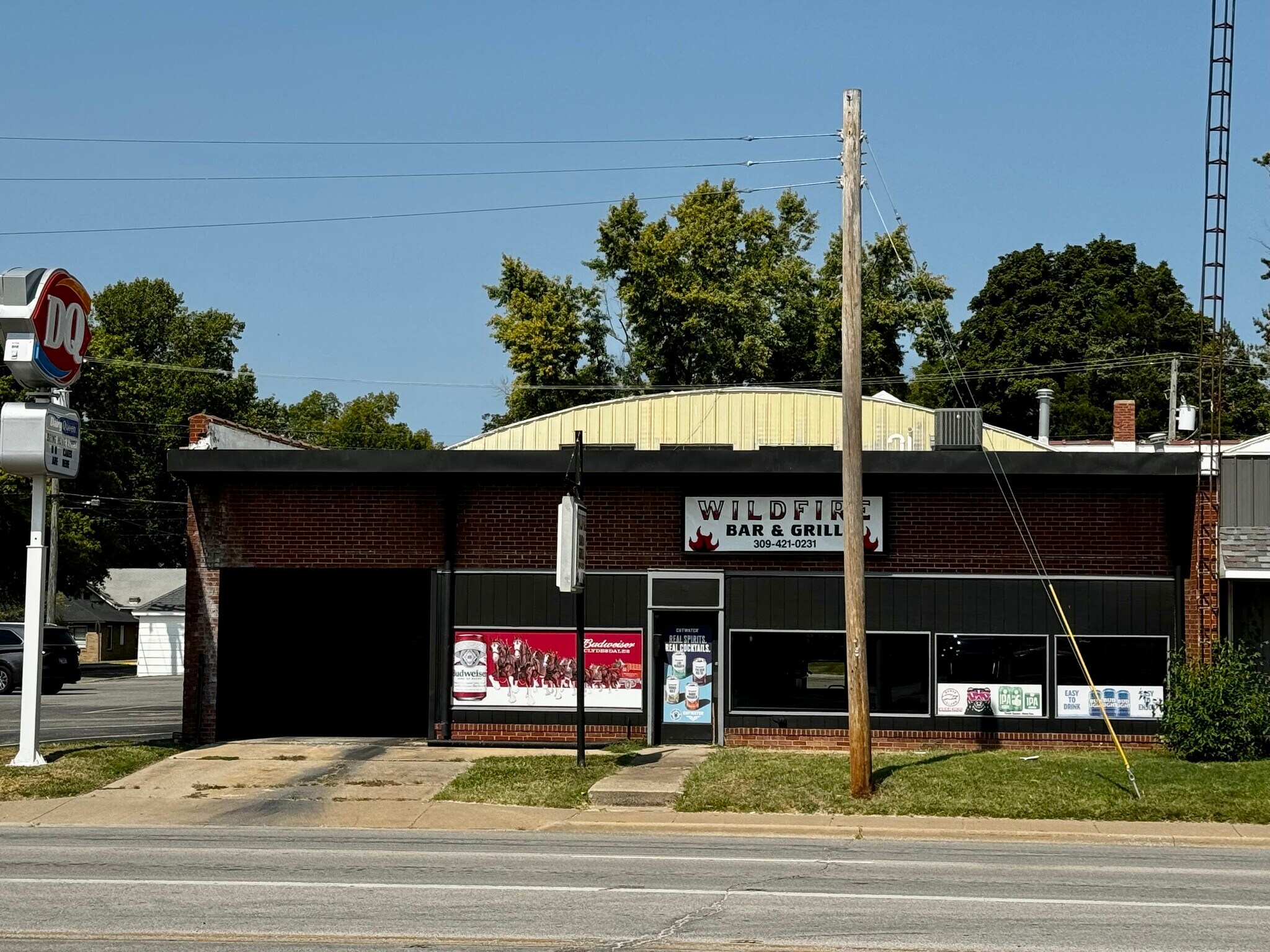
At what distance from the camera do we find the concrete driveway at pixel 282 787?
17.8 metres

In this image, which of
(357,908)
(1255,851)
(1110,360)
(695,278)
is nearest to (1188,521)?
(1255,851)

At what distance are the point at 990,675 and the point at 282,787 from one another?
10922 mm

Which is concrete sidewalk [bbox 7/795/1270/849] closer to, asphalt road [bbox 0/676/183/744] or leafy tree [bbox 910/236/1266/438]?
asphalt road [bbox 0/676/183/744]

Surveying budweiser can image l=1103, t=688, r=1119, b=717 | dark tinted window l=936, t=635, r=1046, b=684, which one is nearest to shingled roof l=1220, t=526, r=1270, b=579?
budweiser can image l=1103, t=688, r=1119, b=717

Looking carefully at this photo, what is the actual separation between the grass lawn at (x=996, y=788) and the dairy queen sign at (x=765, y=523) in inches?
144

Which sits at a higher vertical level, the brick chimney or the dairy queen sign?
the brick chimney

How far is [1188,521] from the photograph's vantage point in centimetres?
2238

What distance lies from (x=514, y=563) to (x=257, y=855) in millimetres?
9506

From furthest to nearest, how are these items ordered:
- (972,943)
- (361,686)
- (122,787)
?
(361,686) → (122,787) → (972,943)

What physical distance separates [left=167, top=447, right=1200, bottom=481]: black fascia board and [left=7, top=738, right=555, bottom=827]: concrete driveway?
4427mm

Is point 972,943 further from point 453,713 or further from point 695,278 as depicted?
point 695,278

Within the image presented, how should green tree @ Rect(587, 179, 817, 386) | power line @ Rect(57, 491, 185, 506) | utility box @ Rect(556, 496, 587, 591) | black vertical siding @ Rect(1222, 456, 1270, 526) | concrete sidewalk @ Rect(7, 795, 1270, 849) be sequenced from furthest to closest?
1. power line @ Rect(57, 491, 185, 506)
2. green tree @ Rect(587, 179, 817, 386)
3. black vertical siding @ Rect(1222, 456, 1270, 526)
4. utility box @ Rect(556, 496, 587, 591)
5. concrete sidewalk @ Rect(7, 795, 1270, 849)

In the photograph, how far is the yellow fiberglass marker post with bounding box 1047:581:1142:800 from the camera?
18203mm

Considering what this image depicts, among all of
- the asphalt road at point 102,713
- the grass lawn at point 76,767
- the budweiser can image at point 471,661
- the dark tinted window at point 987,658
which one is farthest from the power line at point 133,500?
the dark tinted window at point 987,658
